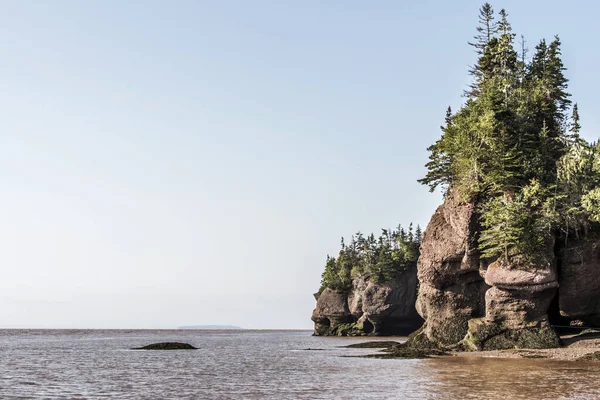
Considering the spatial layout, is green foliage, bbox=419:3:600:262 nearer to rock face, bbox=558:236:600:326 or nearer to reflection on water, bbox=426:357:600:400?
rock face, bbox=558:236:600:326

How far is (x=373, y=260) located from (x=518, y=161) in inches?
2693

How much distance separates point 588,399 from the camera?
2547cm

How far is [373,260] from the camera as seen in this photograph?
4665 inches

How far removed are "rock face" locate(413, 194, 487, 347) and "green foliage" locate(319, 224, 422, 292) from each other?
49129 mm

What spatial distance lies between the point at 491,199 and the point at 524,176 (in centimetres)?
347

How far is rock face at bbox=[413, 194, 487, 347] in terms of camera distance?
54.8 m

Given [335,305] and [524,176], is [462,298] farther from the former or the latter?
[335,305]

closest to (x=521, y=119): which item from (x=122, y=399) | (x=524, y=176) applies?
(x=524, y=176)

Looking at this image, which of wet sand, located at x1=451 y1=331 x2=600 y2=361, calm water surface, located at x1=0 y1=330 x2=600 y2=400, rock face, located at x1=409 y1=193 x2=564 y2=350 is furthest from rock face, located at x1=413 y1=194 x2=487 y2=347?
calm water surface, located at x1=0 y1=330 x2=600 y2=400

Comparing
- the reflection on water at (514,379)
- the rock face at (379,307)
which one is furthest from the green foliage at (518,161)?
the rock face at (379,307)

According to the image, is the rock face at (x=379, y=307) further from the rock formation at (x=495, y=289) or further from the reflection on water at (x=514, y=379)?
the reflection on water at (x=514, y=379)

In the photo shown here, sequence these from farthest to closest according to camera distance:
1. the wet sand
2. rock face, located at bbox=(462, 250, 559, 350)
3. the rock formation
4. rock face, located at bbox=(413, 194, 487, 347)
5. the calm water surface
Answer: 1. rock face, located at bbox=(413, 194, 487, 347)
2. the rock formation
3. rock face, located at bbox=(462, 250, 559, 350)
4. the wet sand
5. the calm water surface

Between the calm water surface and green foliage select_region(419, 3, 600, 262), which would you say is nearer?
the calm water surface

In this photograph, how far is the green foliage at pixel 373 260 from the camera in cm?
10838
